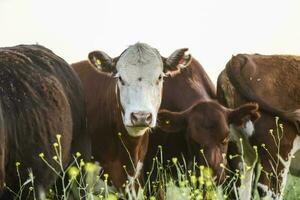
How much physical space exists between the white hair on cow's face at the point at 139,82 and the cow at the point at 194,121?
2.12ft

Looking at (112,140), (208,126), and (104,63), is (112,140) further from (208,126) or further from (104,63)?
(208,126)

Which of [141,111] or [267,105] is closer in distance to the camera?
[141,111]

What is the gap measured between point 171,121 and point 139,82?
3.17 ft

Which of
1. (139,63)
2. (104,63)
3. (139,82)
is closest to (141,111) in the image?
(139,82)

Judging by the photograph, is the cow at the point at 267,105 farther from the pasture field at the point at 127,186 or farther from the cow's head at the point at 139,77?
the cow's head at the point at 139,77

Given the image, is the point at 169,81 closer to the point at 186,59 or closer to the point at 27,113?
the point at 186,59

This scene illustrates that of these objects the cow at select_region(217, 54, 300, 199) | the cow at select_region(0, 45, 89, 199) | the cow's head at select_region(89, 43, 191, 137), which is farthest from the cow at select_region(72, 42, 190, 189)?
the cow at select_region(217, 54, 300, 199)

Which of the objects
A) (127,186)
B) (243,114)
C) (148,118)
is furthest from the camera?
(243,114)

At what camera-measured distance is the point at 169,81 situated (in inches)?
418

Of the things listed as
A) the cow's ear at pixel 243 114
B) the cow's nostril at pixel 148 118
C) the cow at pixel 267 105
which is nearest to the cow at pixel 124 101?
the cow's nostril at pixel 148 118

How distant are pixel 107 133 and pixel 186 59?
137 centimetres

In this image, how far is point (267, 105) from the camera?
1029cm

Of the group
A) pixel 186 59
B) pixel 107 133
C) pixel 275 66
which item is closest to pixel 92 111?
pixel 107 133

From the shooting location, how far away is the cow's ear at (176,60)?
9.41m
